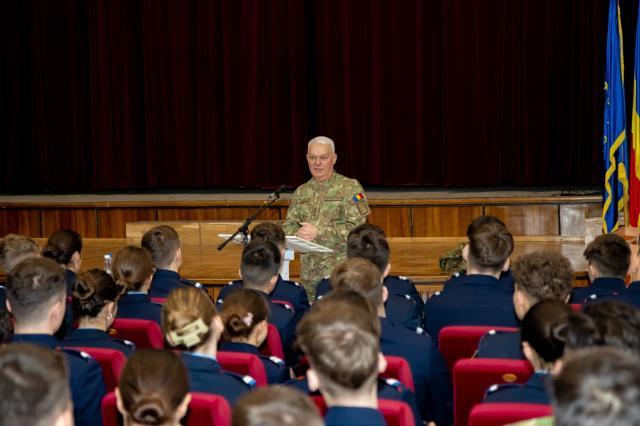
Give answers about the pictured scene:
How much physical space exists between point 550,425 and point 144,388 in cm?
100

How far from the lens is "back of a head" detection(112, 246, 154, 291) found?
4.11 m

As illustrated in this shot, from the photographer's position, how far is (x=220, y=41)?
10.8m

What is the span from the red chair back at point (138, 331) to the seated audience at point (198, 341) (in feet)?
3.24

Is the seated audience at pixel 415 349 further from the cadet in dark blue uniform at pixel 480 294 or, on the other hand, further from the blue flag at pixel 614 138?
the blue flag at pixel 614 138

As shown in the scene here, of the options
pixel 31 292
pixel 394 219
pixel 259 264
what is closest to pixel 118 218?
pixel 394 219

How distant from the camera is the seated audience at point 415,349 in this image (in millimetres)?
3246

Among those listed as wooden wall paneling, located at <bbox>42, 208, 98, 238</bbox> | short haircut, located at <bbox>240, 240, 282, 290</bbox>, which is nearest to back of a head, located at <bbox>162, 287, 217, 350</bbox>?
short haircut, located at <bbox>240, 240, 282, 290</bbox>

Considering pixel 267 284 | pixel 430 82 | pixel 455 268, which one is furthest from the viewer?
pixel 430 82

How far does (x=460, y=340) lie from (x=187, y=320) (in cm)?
124

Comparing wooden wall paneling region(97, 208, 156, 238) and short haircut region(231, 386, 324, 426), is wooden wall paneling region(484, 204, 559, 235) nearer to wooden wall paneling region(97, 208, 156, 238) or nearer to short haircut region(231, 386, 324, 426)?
wooden wall paneling region(97, 208, 156, 238)

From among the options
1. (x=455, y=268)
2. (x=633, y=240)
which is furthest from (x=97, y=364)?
(x=633, y=240)

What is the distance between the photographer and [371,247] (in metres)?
4.31

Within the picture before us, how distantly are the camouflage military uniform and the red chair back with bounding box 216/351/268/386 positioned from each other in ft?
8.85

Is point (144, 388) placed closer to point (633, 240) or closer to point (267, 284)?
point (267, 284)
